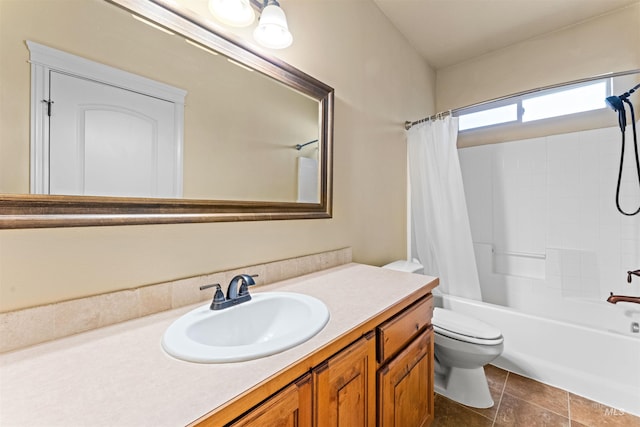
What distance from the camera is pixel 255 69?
3.80 ft

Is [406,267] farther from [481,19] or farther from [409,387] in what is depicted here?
[481,19]

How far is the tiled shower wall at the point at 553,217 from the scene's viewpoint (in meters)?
1.95

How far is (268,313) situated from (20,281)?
66cm

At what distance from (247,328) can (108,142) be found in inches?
28.3

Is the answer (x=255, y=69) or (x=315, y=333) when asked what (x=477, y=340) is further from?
(x=255, y=69)

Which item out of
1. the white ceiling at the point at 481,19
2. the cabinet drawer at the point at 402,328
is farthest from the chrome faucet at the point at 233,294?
the white ceiling at the point at 481,19

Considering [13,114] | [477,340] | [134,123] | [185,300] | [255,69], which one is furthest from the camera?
[477,340]

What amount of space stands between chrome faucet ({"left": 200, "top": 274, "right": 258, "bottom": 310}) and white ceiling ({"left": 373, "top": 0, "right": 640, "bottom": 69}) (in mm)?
2087

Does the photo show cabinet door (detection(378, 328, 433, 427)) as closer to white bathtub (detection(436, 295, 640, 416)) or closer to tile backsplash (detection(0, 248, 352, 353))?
tile backsplash (detection(0, 248, 352, 353))

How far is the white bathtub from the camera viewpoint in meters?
1.52

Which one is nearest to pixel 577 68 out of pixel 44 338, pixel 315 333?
pixel 315 333

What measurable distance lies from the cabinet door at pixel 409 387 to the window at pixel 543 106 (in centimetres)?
201

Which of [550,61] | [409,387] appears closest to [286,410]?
[409,387]

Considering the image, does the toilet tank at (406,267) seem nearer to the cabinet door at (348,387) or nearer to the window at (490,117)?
the cabinet door at (348,387)
